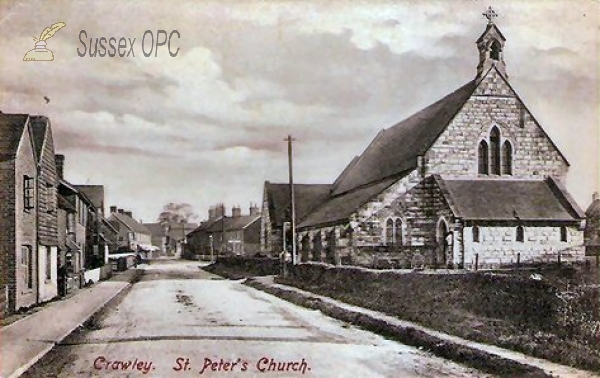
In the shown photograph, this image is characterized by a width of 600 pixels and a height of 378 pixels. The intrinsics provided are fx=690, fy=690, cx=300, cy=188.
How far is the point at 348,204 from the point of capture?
1189 inches

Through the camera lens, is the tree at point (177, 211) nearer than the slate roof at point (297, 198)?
Yes

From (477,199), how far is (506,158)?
69.7 inches

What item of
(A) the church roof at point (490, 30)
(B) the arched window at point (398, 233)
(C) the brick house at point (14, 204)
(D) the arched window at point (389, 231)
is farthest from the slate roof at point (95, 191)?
(D) the arched window at point (389, 231)

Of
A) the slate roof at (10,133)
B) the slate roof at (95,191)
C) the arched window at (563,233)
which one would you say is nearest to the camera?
the slate roof at (95,191)

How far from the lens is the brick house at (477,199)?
23.6 meters

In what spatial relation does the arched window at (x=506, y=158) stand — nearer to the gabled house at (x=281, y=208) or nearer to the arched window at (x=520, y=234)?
the arched window at (x=520, y=234)

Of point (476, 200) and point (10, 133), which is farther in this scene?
point (476, 200)

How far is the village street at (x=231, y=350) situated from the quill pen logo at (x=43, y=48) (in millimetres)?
4674

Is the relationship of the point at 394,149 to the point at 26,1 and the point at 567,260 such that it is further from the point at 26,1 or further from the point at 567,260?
the point at 26,1

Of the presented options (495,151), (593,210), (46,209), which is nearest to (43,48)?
(46,209)

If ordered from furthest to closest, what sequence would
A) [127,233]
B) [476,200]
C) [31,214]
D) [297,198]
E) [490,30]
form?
1. [127,233]
2. [297,198]
3. [476,200]
4. [31,214]
5. [490,30]

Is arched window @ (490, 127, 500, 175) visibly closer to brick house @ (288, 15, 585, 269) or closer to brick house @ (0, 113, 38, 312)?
brick house @ (288, 15, 585, 269)

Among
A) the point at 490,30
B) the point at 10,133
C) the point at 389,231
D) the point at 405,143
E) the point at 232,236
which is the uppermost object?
the point at 490,30

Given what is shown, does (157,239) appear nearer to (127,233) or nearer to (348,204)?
(127,233)
